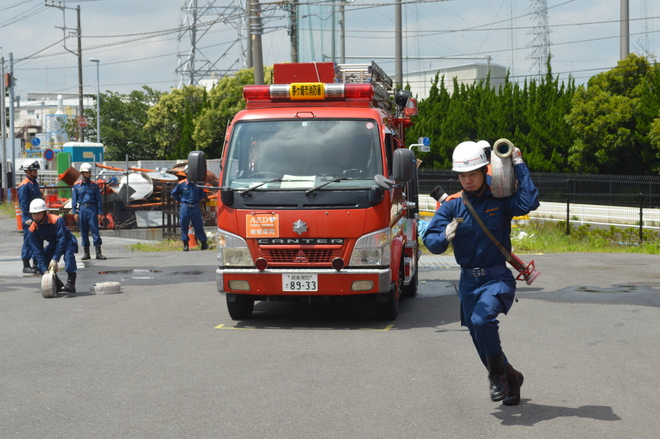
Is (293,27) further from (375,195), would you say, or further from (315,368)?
(315,368)

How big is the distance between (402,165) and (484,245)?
11.8 ft

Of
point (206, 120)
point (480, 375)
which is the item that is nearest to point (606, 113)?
point (480, 375)

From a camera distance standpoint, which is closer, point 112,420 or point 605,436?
point 605,436

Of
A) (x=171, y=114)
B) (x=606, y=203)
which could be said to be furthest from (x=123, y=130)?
(x=606, y=203)

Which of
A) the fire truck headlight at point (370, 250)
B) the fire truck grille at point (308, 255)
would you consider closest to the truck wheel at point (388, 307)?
the fire truck headlight at point (370, 250)

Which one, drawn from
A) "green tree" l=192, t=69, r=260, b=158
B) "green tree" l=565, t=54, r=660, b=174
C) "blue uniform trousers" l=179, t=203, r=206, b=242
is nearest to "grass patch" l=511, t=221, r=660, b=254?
"blue uniform trousers" l=179, t=203, r=206, b=242

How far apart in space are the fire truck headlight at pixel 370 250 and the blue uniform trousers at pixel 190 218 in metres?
11.0

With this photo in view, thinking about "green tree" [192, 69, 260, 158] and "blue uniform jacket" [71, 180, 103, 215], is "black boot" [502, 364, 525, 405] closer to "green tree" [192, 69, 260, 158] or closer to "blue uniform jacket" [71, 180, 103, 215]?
"blue uniform jacket" [71, 180, 103, 215]

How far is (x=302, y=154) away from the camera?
1023cm

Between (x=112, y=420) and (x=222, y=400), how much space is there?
0.87m

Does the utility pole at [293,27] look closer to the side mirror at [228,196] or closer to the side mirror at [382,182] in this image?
the side mirror at [228,196]

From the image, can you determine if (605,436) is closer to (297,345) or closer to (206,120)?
(297,345)

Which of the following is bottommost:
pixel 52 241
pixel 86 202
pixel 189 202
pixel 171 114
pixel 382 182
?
pixel 52 241

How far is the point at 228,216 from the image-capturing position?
998 centimetres
